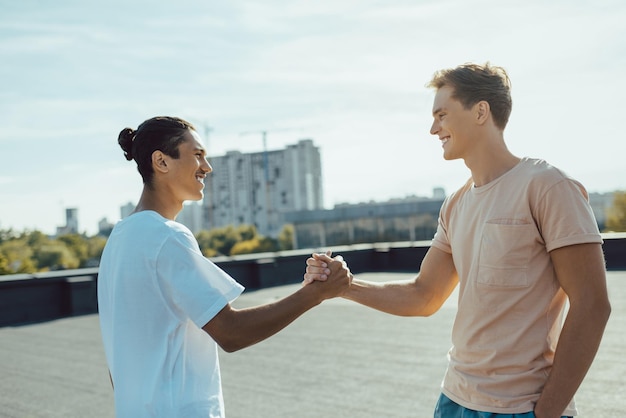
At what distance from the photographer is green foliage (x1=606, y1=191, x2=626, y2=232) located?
57.0 meters

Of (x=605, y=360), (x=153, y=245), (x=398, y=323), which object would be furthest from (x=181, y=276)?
(x=398, y=323)

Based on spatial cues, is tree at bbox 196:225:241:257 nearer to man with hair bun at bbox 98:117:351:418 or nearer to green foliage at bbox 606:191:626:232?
green foliage at bbox 606:191:626:232

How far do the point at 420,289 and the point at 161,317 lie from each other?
93cm

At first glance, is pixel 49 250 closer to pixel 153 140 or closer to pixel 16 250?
pixel 16 250

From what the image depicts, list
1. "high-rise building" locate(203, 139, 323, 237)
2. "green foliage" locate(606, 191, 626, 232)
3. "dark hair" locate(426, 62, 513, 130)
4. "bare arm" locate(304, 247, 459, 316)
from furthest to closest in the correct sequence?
1. "high-rise building" locate(203, 139, 323, 237)
2. "green foliage" locate(606, 191, 626, 232)
3. "bare arm" locate(304, 247, 459, 316)
4. "dark hair" locate(426, 62, 513, 130)

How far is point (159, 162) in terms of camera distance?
2068mm

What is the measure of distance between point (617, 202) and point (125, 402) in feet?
206

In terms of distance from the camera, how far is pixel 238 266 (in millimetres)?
13219

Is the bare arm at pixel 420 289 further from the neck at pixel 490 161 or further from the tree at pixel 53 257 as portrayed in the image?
the tree at pixel 53 257

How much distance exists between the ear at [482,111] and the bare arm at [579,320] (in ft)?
1.56

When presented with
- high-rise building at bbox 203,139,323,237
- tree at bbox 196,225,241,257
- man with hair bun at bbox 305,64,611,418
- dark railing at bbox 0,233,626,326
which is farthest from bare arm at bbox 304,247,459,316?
high-rise building at bbox 203,139,323,237

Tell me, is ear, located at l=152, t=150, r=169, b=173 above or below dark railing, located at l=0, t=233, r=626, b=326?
above

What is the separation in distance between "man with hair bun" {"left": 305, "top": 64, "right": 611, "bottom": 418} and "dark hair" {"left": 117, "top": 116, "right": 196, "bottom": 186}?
2.56ft

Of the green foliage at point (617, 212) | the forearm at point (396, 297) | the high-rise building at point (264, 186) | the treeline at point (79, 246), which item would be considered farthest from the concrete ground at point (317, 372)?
the high-rise building at point (264, 186)
